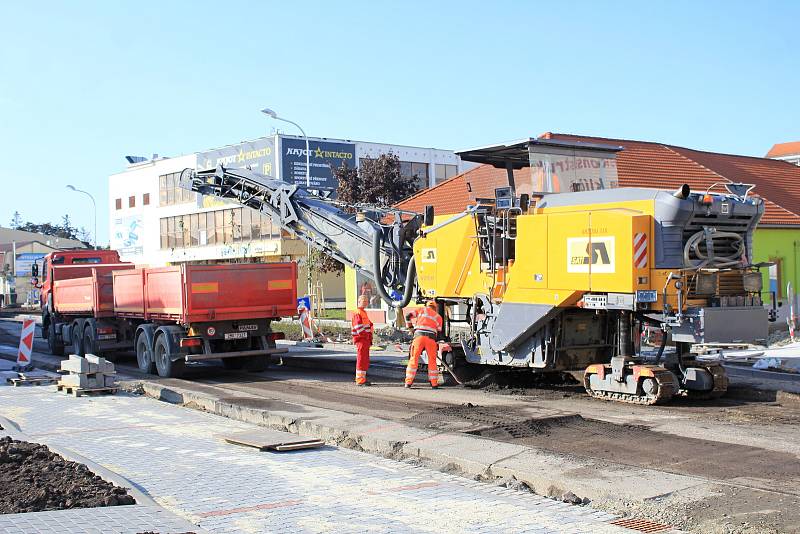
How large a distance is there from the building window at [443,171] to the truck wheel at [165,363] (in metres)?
38.6

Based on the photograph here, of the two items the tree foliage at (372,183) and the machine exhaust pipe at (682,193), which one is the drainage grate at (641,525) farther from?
the tree foliage at (372,183)

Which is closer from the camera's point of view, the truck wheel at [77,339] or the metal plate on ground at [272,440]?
the metal plate on ground at [272,440]

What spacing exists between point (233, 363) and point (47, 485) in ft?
37.1

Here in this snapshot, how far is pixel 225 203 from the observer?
150ft

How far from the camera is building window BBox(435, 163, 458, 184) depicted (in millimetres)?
54656

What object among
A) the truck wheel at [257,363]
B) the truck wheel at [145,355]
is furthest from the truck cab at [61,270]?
the truck wheel at [257,363]

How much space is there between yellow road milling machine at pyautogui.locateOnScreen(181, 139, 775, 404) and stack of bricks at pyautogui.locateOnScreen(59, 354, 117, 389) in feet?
15.2

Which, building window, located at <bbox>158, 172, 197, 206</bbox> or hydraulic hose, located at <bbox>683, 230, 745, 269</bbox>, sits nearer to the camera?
hydraulic hose, located at <bbox>683, 230, 745, 269</bbox>

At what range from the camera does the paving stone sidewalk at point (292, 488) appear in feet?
20.8

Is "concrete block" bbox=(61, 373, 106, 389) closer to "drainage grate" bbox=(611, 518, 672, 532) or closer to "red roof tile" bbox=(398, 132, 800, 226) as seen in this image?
"drainage grate" bbox=(611, 518, 672, 532)

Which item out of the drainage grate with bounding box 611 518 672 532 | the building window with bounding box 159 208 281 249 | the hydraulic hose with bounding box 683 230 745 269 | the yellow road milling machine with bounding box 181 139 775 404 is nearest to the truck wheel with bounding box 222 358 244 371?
the yellow road milling machine with bounding box 181 139 775 404

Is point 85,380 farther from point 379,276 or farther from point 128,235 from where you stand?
point 128,235

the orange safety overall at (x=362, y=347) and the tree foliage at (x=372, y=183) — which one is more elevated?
the tree foliage at (x=372, y=183)

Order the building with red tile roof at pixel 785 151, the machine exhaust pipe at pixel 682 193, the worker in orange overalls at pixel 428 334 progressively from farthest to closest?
1. the building with red tile roof at pixel 785 151
2. the worker in orange overalls at pixel 428 334
3. the machine exhaust pipe at pixel 682 193
